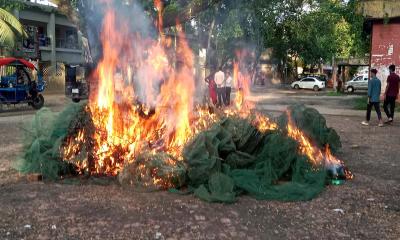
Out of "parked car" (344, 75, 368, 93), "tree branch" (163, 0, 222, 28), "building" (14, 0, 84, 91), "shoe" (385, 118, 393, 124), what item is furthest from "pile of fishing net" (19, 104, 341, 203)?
"parked car" (344, 75, 368, 93)

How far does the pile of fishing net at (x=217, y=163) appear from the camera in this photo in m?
5.65

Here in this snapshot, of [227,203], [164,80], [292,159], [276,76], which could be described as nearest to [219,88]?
[164,80]

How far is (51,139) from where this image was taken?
6688mm

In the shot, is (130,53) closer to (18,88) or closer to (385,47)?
(18,88)

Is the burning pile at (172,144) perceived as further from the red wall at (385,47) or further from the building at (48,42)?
the building at (48,42)

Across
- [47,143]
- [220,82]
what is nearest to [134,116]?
[47,143]

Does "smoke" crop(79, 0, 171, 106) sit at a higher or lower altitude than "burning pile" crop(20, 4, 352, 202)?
higher

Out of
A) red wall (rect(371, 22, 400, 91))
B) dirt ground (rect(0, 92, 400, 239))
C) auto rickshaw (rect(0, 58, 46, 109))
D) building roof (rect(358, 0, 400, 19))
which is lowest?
dirt ground (rect(0, 92, 400, 239))

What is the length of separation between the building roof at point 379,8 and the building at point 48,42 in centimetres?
1853

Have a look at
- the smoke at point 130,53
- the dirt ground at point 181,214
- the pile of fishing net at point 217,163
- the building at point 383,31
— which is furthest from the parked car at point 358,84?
the dirt ground at point 181,214

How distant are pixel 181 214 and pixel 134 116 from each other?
2.48 metres

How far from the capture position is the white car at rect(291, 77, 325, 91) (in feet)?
146

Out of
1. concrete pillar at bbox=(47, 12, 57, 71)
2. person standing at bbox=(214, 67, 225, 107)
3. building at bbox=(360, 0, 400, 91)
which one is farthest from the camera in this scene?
concrete pillar at bbox=(47, 12, 57, 71)

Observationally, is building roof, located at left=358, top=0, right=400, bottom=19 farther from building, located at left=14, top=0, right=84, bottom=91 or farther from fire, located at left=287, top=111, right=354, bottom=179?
building, located at left=14, top=0, right=84, bottom=91
